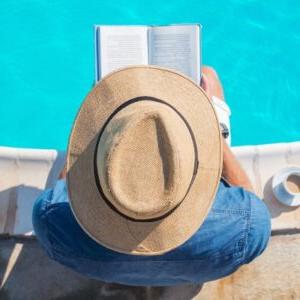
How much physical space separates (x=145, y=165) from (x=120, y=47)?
1.03 meters

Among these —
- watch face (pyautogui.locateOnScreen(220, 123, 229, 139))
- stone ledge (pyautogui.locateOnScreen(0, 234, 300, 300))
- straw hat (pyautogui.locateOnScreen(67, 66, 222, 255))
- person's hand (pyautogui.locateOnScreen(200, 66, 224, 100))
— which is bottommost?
stone ledge (pyautogui.locateOnScreen(0, 234, 300, 300))

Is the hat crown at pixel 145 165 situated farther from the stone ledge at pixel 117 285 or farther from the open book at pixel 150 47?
the stone ledge at pixel 117 285

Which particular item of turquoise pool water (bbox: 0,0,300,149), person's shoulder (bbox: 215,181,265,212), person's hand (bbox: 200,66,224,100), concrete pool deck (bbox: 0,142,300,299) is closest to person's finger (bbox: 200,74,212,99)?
person's hand (bbox: 200,66,224,100)

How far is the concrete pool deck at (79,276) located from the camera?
266 centimetres

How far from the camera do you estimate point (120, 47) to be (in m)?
2.42

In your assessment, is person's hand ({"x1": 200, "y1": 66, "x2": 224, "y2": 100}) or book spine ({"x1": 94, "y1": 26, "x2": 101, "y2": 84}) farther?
person's hand ({"x1": 200, "y1": 66, "x2": 224, "y2": 100})

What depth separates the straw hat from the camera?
4.99 ft

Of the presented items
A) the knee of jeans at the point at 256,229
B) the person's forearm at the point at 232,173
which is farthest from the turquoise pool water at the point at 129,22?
the knee of jeans at the point at 256,229

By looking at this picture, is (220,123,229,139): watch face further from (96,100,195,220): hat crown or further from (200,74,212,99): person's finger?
(96,100,195,220): hat crown

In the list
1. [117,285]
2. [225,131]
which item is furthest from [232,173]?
[117,285]

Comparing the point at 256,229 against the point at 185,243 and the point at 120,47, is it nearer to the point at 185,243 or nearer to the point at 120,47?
the point at 185,243

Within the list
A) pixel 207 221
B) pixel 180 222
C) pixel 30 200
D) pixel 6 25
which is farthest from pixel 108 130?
pixel 6 25

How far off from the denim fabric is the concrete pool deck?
27.5 inches

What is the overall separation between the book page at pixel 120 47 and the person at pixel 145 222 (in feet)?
2.12
